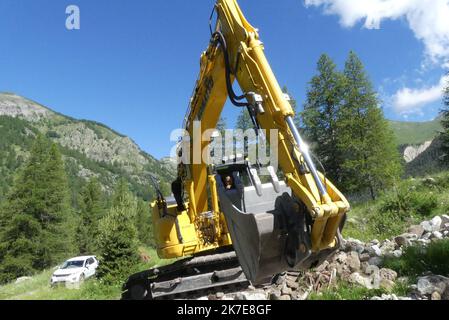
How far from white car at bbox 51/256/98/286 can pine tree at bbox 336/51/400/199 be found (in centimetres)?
1733

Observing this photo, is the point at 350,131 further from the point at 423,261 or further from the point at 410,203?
the point at 423,261

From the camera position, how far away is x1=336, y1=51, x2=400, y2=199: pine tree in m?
24.1

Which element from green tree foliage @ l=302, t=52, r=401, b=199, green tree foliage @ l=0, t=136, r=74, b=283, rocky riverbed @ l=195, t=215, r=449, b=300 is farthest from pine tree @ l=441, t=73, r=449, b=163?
green tree foliage @ l=0, t=136, r=74, b=283

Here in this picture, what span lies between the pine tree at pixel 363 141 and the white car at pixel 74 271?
17328mm

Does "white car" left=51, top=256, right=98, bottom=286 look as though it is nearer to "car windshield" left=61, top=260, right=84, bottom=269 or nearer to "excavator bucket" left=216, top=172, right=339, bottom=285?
"car windshield" left=61, top=260, right=84, bottom=269

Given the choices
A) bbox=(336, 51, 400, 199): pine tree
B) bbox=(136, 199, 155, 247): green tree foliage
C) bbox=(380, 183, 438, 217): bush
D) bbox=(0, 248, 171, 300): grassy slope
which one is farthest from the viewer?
bbox=(136, 199, 155, 247): green tree foliage

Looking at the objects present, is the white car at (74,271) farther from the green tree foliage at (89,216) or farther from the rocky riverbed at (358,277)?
the green tree foliage at (89,216)

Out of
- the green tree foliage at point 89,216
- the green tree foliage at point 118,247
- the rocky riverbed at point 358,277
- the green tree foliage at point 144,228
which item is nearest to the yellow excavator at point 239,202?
the rocky riverbed at point 358,277

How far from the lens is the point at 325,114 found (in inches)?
1077

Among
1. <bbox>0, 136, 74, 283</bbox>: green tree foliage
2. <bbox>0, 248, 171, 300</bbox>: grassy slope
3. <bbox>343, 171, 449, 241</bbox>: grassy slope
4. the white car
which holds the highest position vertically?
<bbox>0, 136, 74, 283</bbox>: green tree foliage

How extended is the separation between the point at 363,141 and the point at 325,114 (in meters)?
3.92
